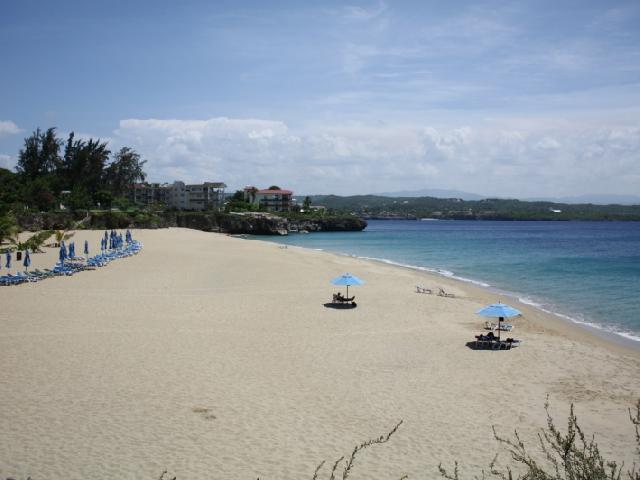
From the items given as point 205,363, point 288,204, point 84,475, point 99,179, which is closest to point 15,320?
point 205,363

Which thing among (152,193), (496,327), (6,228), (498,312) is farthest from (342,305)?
(152,193)

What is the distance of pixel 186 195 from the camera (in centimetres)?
12144

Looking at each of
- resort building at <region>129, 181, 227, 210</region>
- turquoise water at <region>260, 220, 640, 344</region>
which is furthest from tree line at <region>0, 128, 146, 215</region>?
turquoise water at <region>260, 220, 640, 344</region>

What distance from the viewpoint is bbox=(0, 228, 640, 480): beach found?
829 centimetres

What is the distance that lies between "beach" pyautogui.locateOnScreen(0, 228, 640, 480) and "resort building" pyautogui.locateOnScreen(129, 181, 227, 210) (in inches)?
3930

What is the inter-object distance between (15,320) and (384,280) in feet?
61.3

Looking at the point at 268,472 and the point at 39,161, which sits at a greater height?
the point at 39,161

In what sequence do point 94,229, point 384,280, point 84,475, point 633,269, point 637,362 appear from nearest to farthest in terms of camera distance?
point 84,475 → point 637,362 → point 384,280 → point 633,269 → point 94,229

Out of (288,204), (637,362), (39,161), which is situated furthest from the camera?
(288,204)

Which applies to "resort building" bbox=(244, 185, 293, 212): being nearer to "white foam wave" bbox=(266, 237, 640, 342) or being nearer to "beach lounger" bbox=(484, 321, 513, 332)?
"white foam wave" bbox=(266, 237, 640, 342)

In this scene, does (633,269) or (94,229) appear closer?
(633,269)

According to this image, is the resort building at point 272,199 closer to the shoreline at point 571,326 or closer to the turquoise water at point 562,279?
the turquoise water at point 562,279

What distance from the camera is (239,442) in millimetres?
8695

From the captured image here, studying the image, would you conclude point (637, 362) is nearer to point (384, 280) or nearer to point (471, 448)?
point (471, 448)
